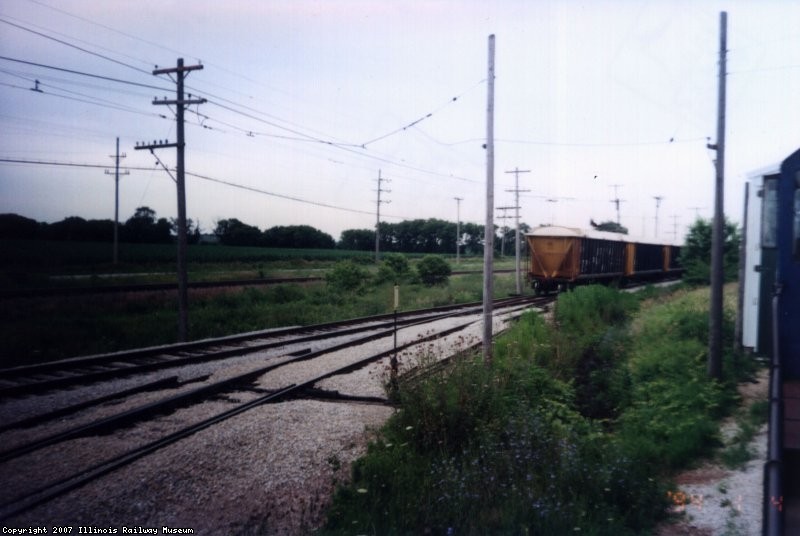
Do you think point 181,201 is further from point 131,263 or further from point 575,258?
point 131,263

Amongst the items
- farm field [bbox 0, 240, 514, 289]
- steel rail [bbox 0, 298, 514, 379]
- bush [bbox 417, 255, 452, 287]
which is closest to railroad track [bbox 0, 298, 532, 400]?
steel rail [bbox 0, 298, 514, 379]

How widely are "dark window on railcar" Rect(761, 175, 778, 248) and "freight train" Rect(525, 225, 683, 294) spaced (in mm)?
17652

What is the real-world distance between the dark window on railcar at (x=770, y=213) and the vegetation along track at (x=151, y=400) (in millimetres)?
6029

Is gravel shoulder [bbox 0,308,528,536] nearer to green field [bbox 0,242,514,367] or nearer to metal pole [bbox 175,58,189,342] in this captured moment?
green field [bbox 0,242,514,367]

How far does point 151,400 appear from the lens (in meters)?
7.93

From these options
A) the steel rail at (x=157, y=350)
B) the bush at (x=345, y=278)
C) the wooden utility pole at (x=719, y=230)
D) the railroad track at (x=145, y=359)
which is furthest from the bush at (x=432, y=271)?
the wooden utility pole at (x=719, y=230)

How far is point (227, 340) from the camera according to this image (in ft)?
44.7

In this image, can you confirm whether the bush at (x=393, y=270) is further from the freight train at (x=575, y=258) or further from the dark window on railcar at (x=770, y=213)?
the dark window on railcar at (x=770, y=213)

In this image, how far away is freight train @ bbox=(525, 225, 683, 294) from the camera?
24.7 meters

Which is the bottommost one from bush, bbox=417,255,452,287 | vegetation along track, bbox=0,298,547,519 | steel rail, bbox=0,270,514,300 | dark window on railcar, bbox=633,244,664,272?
vegetation along track, bbox=0,298,547,519

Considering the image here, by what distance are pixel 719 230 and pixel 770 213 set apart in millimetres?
1415

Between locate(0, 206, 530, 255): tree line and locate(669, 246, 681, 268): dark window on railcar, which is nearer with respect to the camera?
locate(0, 206, 530, 255): tree line

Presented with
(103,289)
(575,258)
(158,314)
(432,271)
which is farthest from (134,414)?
Answer: (432,271)

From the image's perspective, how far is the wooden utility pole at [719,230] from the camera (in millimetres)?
8086
